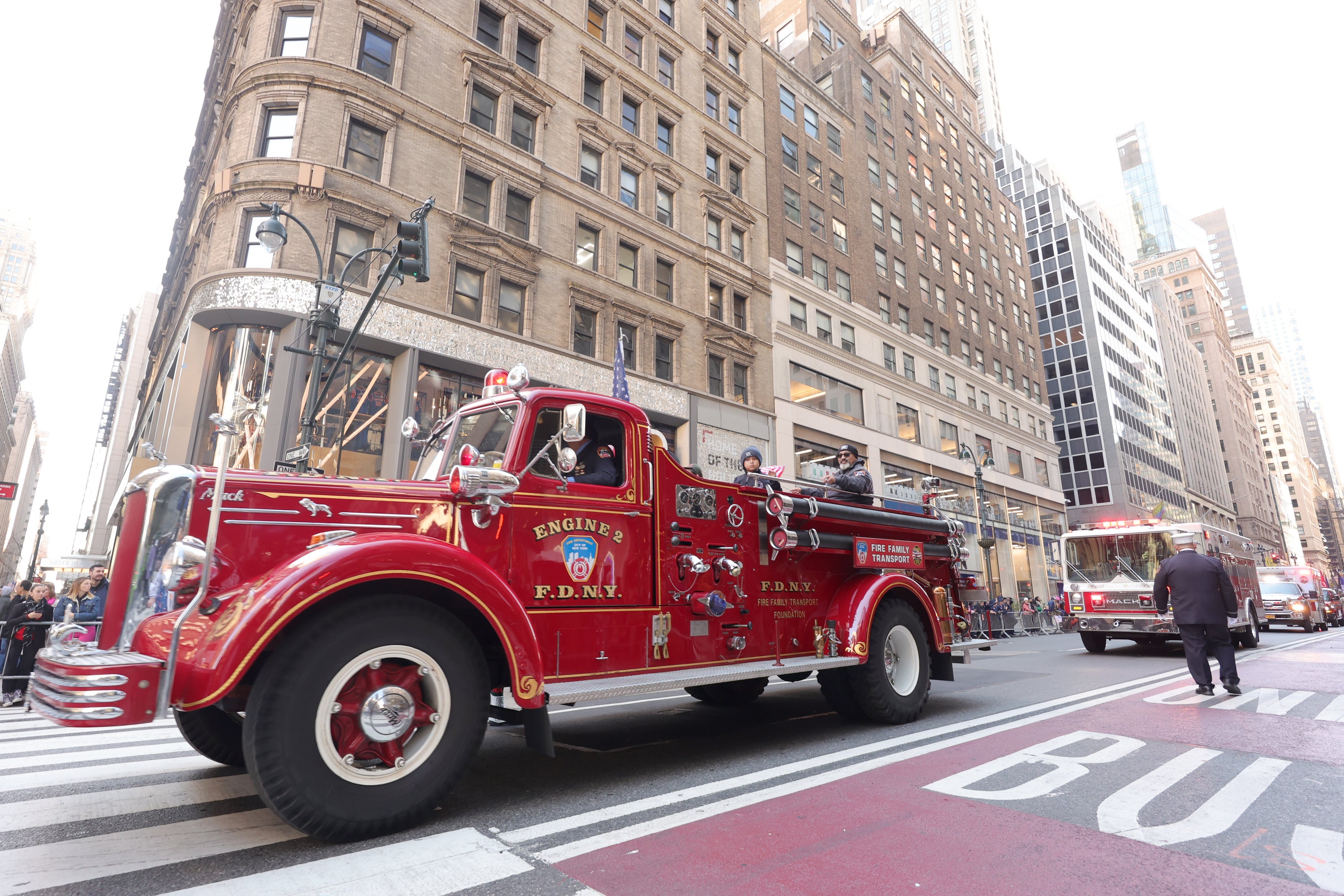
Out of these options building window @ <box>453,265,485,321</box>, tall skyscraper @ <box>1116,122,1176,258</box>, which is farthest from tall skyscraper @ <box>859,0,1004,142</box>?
building window @ <box>453,265,485,321</box>

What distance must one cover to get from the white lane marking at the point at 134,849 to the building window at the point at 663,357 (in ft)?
69.2

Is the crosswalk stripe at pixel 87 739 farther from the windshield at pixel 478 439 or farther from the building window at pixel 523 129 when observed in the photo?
the building window at pixel 523 129

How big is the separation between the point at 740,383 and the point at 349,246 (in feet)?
49.7

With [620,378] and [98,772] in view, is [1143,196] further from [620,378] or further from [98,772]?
[98,772]

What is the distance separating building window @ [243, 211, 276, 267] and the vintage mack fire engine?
14.1 m

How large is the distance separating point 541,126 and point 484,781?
881 inches

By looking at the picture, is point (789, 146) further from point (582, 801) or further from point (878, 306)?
point (582, 801)

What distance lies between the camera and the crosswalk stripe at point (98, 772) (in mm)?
4688

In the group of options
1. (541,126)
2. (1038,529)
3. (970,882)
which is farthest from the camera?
(1038,529)

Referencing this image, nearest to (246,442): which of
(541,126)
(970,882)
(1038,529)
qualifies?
(541,126)

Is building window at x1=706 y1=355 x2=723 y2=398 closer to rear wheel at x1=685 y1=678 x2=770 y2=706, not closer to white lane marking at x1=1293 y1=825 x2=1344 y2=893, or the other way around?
rear wheel at x1=685 y1=678 x2=770 y2=706

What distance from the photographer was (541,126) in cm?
2258

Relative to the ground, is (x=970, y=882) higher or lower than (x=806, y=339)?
lower

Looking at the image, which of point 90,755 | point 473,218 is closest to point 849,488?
point 90,755
